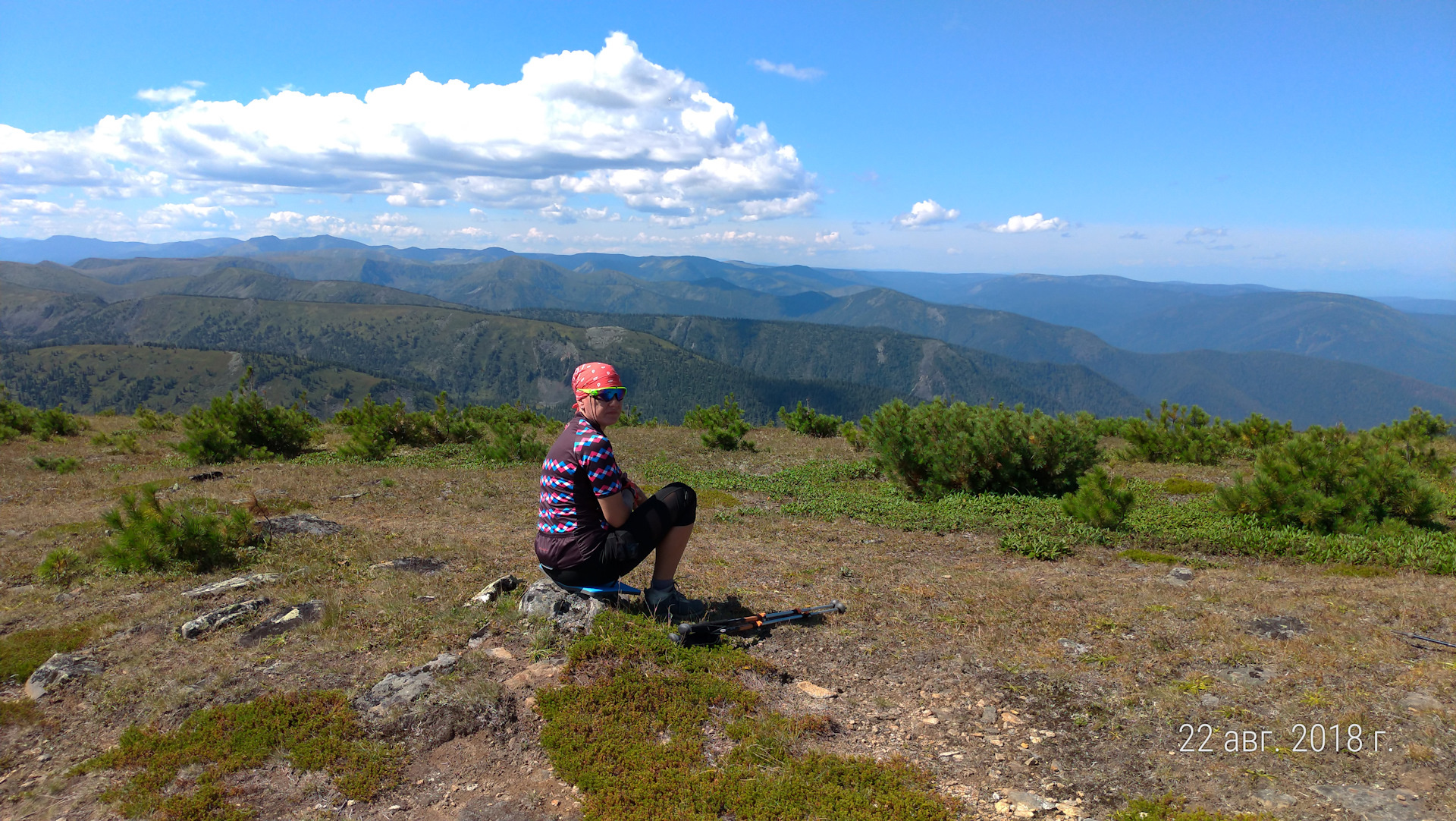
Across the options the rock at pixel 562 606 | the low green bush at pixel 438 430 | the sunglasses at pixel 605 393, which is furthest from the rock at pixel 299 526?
the low green bush at pixel 438 430

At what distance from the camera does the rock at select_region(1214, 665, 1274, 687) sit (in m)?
5.21

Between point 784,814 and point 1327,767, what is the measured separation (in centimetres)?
339

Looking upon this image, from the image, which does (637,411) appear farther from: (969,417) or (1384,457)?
(1384,457)

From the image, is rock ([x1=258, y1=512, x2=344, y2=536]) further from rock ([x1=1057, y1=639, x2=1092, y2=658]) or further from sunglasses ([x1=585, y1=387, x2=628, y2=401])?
rock ([x1=1057, y1=639, x2=1092, y2=658])

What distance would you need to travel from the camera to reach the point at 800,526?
1208 centimetres

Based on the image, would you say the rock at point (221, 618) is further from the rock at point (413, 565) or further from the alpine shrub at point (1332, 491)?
the alpine shrub at point (1332, 491)

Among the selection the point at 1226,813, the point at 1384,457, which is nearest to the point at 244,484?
the point at 1226,813

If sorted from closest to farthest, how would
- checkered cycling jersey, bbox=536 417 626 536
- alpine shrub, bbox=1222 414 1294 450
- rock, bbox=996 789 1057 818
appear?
1. rock, bbox=996 789 1057 818
2. checkered cycling jersey, bbox=536 417 626 536
3. alpine shrub, bbox=1222 414 1294 450

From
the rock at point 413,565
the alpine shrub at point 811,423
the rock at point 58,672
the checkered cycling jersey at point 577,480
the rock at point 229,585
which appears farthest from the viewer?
the alpine shrub at point 811,423

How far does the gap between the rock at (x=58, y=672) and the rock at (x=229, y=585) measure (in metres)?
1.35

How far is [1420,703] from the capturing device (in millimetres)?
4719

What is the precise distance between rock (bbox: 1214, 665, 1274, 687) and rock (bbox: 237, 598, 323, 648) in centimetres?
788

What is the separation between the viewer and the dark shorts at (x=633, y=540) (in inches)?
228

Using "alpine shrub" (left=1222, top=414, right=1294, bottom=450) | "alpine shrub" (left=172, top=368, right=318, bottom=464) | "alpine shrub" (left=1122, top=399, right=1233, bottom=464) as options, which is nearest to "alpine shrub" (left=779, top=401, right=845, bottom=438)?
"alpine shrub" (left=1122, top=399, right=1233, bottom=464)
